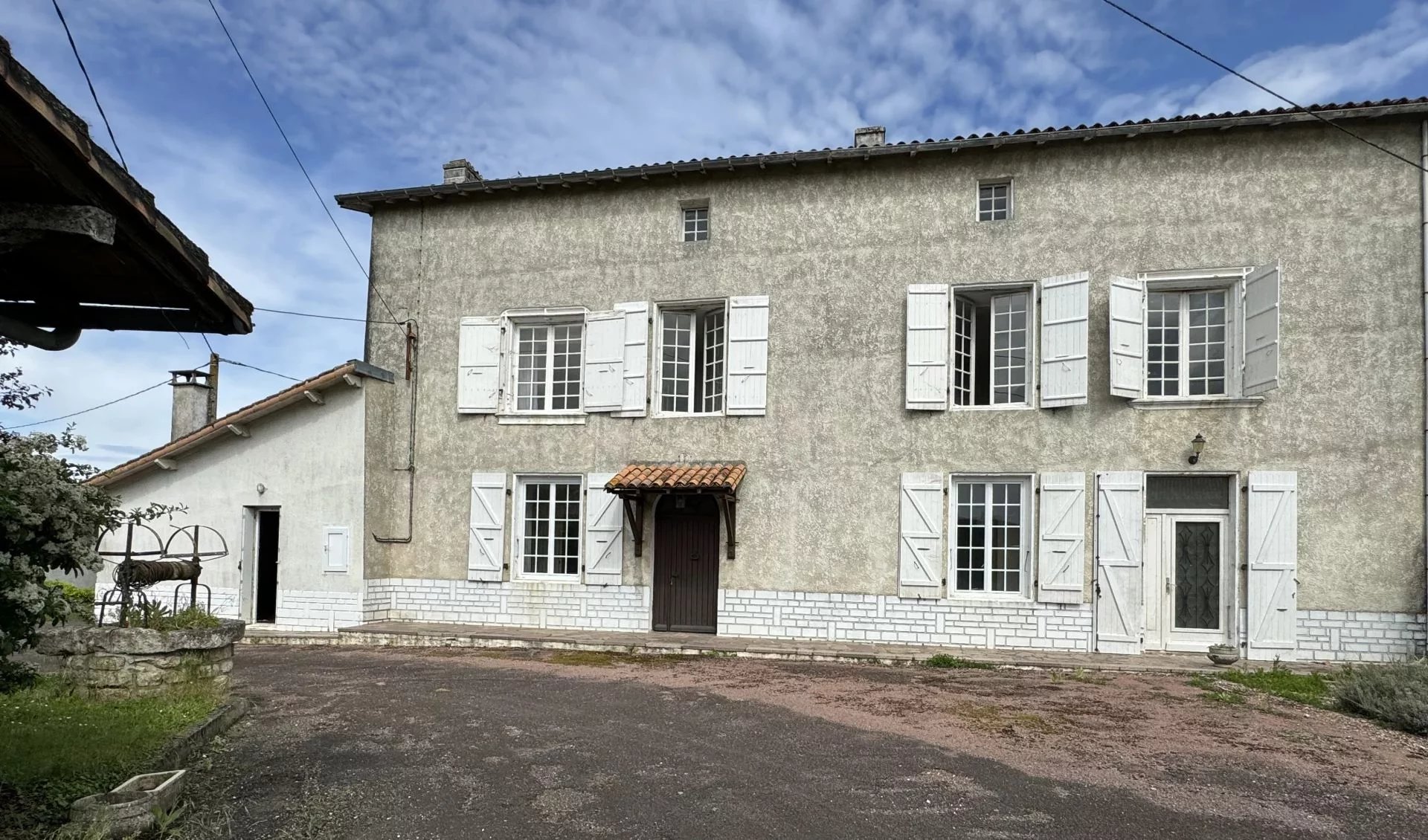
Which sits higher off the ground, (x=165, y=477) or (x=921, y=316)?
(x=921, y=316)

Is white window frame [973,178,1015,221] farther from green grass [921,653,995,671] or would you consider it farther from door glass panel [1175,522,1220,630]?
green grass [921,653,995,671]

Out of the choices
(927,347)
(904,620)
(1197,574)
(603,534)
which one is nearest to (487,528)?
(603,534)

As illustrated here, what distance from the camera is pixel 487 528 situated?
1410cm

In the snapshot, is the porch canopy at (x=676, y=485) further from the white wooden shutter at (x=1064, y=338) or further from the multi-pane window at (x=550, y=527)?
the white wooden shutter at (x=1064, y=338)

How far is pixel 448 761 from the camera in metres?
6.50

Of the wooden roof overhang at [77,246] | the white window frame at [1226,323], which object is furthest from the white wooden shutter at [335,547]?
the white window frame at [1226,323]

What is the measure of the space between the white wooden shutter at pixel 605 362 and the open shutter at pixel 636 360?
7cm

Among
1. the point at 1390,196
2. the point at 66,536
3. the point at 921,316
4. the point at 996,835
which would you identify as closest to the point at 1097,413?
the point at 921,316

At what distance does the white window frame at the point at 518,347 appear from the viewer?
14.3 meters

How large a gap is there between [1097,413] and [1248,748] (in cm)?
556

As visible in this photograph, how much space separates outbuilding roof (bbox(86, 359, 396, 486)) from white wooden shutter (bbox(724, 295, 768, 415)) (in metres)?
5.30

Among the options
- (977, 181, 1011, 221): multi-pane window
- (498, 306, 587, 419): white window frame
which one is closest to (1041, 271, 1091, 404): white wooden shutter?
(977, 181, 1011, 221): multi-pane window

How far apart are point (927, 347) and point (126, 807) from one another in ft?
33.1

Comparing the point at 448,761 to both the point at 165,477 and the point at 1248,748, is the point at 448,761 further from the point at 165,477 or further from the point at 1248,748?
the point at 165,477
